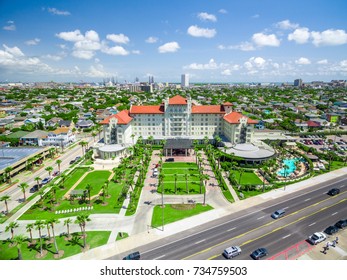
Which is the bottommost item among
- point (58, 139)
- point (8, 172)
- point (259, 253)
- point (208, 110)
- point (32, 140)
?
point (259, 253)

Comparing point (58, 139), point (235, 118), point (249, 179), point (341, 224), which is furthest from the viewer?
point (58, 139)

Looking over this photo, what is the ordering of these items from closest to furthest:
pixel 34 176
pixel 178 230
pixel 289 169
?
pixel 178 230 < pixel 34 176 < pixel 289 169

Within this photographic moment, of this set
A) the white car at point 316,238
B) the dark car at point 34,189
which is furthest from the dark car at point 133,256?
the dark car at point 34,189

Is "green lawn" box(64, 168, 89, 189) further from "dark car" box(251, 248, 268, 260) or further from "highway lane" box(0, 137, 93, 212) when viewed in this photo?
"dark car" box(251, 248, 268, 260)

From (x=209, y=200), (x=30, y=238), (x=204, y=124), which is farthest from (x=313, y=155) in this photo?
(x=30, y=238)

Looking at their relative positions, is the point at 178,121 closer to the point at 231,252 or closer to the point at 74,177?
the point at 74,177

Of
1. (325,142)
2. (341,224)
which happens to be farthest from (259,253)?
(325,142)

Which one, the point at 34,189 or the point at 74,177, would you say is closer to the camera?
the point at 34,189
